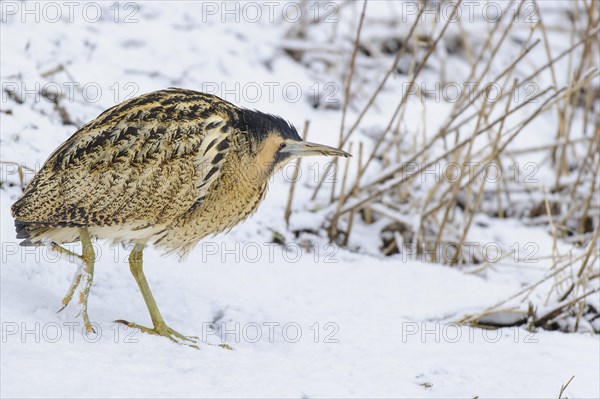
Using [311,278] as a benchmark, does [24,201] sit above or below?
above

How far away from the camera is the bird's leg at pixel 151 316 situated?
3.61 metres

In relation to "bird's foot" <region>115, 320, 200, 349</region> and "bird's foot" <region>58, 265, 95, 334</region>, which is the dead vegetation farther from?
"bird's foot" <region>58, 265, 95, 334</region>

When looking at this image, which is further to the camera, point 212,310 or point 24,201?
point 212,310

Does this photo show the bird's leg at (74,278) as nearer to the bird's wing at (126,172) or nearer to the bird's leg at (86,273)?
the bird's leg at (86,273)

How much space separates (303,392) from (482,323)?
55.1 inches

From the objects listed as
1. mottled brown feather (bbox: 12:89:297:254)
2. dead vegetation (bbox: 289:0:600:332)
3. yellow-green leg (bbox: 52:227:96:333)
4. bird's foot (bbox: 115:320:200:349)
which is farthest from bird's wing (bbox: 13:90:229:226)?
dead vegetation (bbox: 289:0:600:332)

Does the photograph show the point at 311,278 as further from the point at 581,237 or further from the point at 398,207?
the point at 581,237

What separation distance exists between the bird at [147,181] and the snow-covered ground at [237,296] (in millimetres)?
221

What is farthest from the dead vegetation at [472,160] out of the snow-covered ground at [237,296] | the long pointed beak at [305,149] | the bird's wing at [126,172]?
the bird's wing at [126,172]

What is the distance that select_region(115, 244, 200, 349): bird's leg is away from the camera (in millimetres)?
3610

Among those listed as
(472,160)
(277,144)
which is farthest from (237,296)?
(472,160)

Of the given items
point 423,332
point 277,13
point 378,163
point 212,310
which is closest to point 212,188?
point 212,310

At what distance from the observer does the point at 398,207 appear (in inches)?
219

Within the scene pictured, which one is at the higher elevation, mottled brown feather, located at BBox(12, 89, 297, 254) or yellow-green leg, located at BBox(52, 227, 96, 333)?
mottled brown feather, located at BBox(12, 89, 297, 254)
